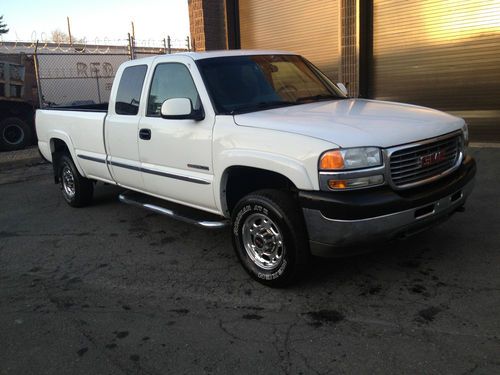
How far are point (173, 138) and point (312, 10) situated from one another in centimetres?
768

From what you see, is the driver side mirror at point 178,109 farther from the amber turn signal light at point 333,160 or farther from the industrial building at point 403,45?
the industrial building at point 403,45

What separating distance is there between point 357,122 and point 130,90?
9.21ft

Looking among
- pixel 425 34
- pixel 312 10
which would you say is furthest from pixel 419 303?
pixel 312 10

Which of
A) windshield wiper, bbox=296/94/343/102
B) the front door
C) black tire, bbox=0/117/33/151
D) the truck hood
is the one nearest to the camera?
the truck hood

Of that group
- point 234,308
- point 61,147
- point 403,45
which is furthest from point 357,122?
point 403,45

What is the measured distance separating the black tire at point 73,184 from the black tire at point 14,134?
21.6 feet

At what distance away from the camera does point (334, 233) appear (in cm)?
341

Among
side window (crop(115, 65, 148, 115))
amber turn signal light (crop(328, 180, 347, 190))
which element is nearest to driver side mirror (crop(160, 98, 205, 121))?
side window (crop(115, 65, 148, 115))

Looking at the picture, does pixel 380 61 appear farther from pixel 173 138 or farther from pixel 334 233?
pixel 334 233

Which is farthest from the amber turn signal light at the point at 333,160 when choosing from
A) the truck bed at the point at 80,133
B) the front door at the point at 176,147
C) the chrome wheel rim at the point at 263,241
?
the truck bed at the point at 80,133

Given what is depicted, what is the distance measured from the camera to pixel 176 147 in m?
4.63

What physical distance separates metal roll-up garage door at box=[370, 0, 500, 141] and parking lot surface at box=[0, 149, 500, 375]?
426 cm

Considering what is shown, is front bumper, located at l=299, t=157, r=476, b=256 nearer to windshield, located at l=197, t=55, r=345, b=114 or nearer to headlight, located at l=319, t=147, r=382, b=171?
headlight, located at l=319, t=147, r=382, b=171

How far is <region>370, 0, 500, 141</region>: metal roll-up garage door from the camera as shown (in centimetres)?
880
